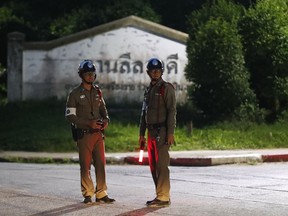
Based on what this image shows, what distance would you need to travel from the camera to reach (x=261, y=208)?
9.98m

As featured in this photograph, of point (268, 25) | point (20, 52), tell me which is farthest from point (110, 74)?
point (268, 25)

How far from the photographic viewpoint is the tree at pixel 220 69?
915 inches

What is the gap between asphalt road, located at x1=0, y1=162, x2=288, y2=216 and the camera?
9.77 m

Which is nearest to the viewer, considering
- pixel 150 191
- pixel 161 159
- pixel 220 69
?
pixel 161 159

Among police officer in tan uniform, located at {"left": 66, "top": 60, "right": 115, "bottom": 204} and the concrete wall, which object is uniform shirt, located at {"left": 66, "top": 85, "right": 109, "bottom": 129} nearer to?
police officer in tan uniform, located at {"left": 66, "top": 60, "right": 115, "bottom": 204}

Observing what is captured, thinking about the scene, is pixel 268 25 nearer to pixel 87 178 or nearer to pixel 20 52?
pixel 20 52

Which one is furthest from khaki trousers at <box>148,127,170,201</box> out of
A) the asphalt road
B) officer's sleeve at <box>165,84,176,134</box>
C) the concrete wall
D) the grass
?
the concrete wall

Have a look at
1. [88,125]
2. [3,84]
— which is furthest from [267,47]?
[88,125]

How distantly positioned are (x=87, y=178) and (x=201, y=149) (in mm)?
10378

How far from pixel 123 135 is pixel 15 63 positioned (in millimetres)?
6539

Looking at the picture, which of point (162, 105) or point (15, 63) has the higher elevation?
point (15, 63)

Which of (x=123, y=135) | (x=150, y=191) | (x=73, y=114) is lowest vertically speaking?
(x=150, y=191)

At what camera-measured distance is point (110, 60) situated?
26750 millimetres

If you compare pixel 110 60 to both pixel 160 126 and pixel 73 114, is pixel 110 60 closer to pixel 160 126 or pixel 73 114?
pixel 73 114
